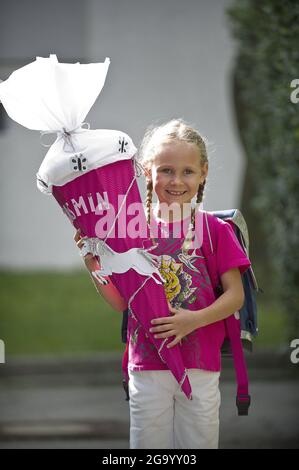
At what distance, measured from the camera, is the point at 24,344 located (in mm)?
9758

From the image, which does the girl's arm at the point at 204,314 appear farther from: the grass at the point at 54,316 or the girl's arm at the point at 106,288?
the grass at the point at 54,316

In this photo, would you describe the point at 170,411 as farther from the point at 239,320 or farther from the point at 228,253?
the point at 228,253

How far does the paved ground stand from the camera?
587cm

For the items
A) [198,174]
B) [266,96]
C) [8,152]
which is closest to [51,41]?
[8,152]

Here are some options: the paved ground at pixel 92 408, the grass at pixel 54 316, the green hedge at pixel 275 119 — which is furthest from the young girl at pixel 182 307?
the grass at pixel 54 316

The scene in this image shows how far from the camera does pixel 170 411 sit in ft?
10.8

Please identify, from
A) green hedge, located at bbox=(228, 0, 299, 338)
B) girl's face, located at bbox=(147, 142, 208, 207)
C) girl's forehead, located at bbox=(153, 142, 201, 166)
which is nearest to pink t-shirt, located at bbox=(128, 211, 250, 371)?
girl's face, located at bbox=(147, 142, 208, 207)

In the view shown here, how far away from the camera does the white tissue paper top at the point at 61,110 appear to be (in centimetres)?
321

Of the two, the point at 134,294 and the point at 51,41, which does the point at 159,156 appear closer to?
the point at 134,294

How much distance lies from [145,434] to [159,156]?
997 millimetres

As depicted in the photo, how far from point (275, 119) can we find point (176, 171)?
3997mm

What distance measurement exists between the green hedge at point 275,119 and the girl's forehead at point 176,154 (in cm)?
189

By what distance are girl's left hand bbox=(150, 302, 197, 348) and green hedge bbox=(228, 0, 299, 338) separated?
2214mm

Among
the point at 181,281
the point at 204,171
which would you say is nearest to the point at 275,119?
the point at 204,171
